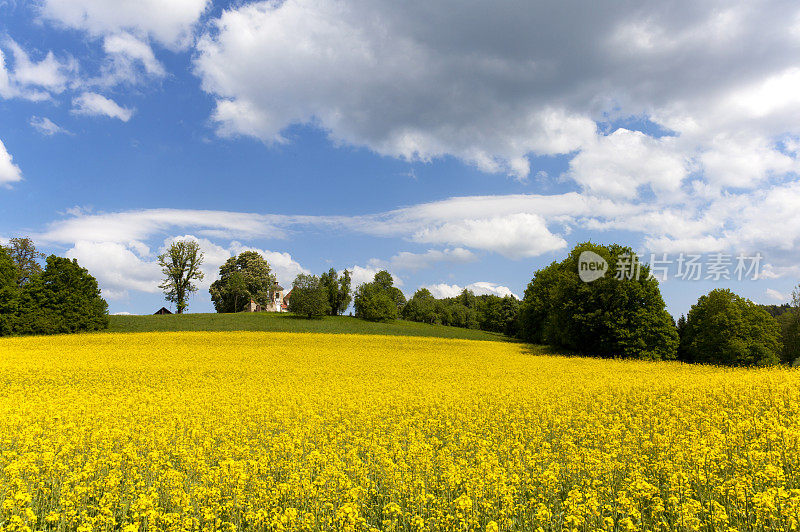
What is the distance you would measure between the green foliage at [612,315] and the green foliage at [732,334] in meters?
3.20

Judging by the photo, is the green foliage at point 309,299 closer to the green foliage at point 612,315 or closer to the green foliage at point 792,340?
the green foliage at point 612,315

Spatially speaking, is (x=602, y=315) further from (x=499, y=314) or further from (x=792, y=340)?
(x=499, y=314)

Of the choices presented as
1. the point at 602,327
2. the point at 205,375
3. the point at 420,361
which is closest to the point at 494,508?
the point at 205,375

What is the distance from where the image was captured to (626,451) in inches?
349

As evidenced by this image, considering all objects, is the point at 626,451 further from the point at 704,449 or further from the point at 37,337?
the point at 37,337

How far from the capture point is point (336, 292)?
9694 centimetres

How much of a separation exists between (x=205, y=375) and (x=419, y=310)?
89.9 metres

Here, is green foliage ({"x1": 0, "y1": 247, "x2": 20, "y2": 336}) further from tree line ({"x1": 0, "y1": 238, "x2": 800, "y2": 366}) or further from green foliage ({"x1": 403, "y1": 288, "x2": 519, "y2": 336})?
green foliage ({"x1": 403, "y1": 288, "x2": 519, "y2": 336})

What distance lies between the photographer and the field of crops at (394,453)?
616 cm

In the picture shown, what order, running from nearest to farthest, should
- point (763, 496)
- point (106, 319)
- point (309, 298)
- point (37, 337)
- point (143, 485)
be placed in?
point (763, 496)
point (143, 485)
point (37, 337)
point (106, 319)
point (309, 298)

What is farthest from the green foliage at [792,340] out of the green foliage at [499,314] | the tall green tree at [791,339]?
the green foliage at [499,314]

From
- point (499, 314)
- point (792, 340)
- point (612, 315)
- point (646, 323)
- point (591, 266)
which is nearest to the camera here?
point (646, 323)

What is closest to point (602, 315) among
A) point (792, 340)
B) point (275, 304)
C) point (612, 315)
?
point (612, 315)

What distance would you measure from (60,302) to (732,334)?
63556 millimetres
